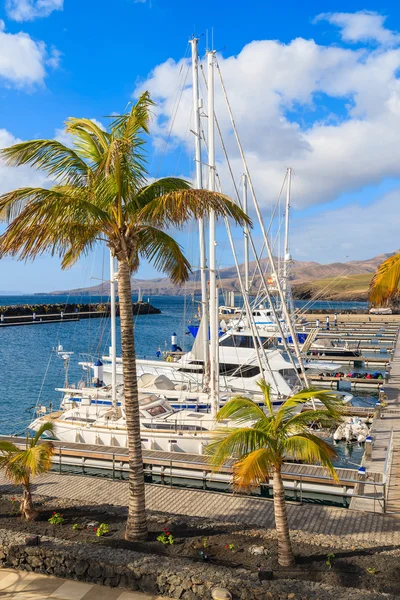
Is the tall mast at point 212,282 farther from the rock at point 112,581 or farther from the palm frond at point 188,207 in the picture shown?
the rock at point 112,581

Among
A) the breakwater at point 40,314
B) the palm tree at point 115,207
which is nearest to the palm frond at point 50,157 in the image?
the palm tree at point 115,207

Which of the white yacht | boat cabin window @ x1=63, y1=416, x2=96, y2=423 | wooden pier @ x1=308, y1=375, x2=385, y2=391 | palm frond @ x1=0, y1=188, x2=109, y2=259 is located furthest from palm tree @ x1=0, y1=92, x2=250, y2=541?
wooden pier @ x1=308, y1=375, x2=385, y2=391

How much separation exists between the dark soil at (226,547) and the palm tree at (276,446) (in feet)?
1.96

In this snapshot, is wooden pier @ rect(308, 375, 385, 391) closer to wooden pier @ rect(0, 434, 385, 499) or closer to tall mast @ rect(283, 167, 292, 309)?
tall mast @ rect(283, 167, 292, 309)

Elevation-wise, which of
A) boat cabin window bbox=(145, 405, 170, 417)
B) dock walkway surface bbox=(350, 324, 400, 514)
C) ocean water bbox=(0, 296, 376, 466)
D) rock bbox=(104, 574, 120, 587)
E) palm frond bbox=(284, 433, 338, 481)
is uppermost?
palm frond bbox=(284, 433, 338, 481)

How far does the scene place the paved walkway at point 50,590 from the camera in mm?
8977

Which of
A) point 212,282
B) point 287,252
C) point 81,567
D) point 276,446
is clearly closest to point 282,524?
point 276,446

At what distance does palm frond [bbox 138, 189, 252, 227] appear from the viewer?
983 cm

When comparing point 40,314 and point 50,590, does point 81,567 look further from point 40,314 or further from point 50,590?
point 40,314

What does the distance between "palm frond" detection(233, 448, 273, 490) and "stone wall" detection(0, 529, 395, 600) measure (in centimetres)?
160

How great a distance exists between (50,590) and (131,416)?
3.38 m

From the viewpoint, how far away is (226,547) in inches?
402

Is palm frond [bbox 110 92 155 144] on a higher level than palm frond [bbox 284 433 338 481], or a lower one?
higher

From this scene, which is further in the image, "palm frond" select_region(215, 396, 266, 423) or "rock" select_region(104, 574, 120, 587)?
"palm frond" select_region(215, 396, 266, 423)
